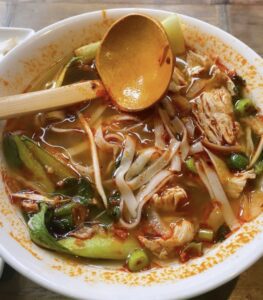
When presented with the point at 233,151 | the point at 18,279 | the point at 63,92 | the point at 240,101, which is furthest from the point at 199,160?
the point at 18,279

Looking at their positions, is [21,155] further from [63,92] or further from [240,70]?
[240,70]

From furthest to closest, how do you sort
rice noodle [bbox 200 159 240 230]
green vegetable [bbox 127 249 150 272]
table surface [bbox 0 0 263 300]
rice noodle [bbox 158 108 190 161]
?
table surface [bbox 0 0 263 300]
rice noodle [bbox 158 108 190 161]
rice noodle [bbox 200 159 240 230]
green vegetable [bbox 127 249 150 272]

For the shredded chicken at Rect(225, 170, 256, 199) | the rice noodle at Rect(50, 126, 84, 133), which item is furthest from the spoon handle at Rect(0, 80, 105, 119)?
the shredded chicken at Rect(225, 170, 256, 199)

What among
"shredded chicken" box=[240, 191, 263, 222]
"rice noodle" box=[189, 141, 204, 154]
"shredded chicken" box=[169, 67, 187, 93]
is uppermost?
"shredded chicken" box=[169, 67, 187, 93]

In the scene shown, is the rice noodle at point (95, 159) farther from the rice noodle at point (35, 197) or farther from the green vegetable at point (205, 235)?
the green vegetable at point (205, 235)

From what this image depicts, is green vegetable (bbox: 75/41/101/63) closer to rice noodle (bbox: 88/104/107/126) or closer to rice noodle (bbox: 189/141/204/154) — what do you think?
rice noodle (bbox: 88/104/107/126)

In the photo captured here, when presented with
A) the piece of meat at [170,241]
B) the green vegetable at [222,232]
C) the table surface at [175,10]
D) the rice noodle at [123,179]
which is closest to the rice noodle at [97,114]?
the rice noodle at [123,179]

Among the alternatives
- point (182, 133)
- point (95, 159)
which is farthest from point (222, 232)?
point (95, 159)

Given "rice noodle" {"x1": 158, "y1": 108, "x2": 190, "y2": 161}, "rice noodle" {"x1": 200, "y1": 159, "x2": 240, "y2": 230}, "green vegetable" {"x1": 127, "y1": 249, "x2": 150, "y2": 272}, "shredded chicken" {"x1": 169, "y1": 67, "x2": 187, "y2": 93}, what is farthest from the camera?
"shredded chicken" {"x1": 169, "y1": 67, "x2": 187, "y2": 93}
